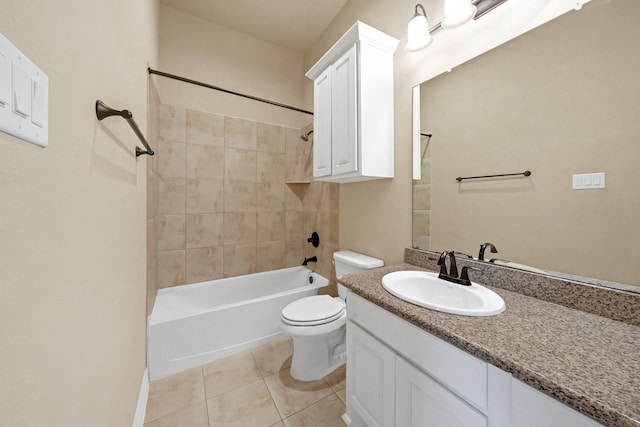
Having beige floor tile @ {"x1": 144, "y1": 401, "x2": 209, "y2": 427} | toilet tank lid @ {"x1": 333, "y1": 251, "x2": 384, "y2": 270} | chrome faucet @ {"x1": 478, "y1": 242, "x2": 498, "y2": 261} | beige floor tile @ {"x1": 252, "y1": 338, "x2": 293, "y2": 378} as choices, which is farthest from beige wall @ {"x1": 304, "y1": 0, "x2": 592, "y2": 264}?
beige floor tile @ {"x1": 144, "y1": 401, "x2": 209, "y2": 427}

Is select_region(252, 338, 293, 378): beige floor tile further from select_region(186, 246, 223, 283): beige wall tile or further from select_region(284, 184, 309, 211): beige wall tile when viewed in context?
select_region(284, 184, 309, 211): beige wall tile

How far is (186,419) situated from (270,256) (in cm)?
153

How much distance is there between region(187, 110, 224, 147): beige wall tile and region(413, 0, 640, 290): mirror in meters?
2.02

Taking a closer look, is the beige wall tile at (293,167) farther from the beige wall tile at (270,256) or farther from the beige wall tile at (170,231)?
the beige wall tile at (170,231)

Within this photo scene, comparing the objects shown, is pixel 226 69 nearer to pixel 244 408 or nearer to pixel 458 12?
pixel 458 12

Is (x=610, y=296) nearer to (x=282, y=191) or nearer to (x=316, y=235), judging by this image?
(x=316, y=235)

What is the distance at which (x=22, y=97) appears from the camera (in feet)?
1.17

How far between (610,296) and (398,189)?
41.1 inches

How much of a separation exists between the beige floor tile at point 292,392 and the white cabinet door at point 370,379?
0.30 m

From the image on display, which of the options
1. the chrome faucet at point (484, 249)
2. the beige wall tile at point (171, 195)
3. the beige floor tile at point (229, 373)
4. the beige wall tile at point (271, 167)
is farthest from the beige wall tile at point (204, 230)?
the chrome faucet at point (484, 249)

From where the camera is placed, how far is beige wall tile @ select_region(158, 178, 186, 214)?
211 cm

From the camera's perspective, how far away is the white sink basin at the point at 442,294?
84cm

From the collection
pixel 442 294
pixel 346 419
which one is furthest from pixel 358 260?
pixel 346 419

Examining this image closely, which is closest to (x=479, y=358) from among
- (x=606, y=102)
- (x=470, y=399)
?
(x=470, y=399)
